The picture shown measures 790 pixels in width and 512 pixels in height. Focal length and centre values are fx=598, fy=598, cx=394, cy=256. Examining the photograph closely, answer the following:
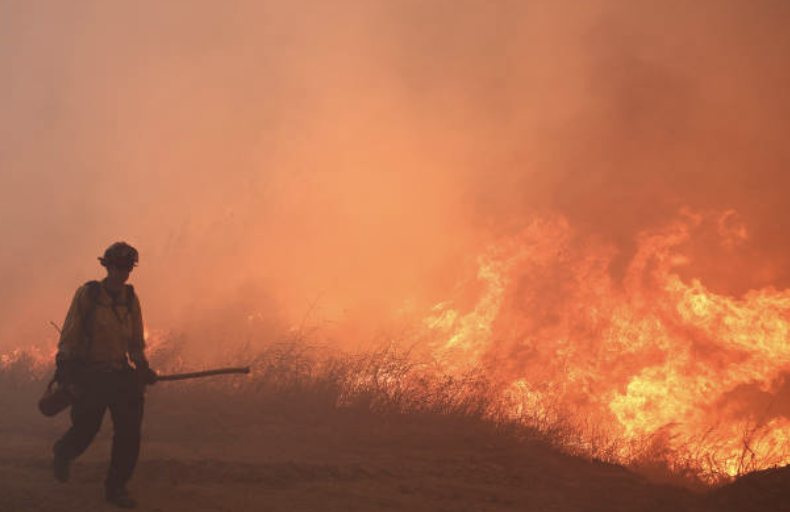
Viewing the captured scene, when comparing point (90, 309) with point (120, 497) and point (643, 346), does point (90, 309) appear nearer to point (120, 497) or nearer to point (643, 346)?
point (120, 497)

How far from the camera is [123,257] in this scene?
15.2 ft

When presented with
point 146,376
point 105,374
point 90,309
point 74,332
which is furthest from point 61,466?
point 90,309

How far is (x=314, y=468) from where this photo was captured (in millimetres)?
6113

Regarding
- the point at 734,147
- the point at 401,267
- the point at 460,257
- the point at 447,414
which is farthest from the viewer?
the point at 401,267

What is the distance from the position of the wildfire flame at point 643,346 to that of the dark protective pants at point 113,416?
19.8ft

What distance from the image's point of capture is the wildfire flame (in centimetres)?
977

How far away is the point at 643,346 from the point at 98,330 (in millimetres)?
9147

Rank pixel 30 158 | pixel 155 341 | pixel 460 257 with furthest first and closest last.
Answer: pixel 30 158 < pixel 460 257 < pixel 155 341

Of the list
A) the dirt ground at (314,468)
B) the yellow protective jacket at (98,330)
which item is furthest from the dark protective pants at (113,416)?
the dirt ground at (314,468)

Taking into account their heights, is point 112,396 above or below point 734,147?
below

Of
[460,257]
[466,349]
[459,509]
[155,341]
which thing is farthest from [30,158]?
[459,509]

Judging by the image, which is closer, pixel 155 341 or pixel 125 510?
pixel 125 510

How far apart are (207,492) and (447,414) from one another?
13.5ft

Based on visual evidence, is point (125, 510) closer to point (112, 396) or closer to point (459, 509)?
point (112, 396)
